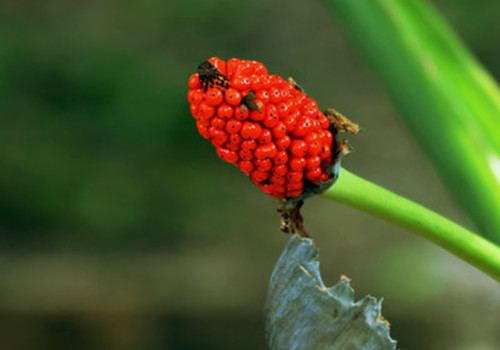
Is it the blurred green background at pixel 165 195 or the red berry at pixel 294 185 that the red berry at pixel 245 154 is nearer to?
the red berry at pixel 294 185

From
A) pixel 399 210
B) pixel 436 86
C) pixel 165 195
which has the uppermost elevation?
pixel 165 195

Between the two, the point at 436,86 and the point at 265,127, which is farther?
the point at 436,86

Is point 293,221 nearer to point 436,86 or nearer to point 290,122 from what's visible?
point 290,122

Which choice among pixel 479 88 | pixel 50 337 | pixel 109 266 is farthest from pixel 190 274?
pixel 479 88

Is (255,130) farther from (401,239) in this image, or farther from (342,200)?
(401,239)

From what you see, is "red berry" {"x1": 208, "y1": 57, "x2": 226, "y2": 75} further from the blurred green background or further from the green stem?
the blurred green background

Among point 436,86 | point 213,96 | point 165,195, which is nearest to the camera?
point 213,96

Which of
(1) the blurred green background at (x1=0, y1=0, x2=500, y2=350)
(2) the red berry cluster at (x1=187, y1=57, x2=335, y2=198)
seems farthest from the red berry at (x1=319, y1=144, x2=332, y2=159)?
(1) the blurred green background at (x1=0, y1=0, x2=500, y2=350)

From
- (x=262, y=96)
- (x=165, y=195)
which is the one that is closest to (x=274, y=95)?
(x=262, y=96)
